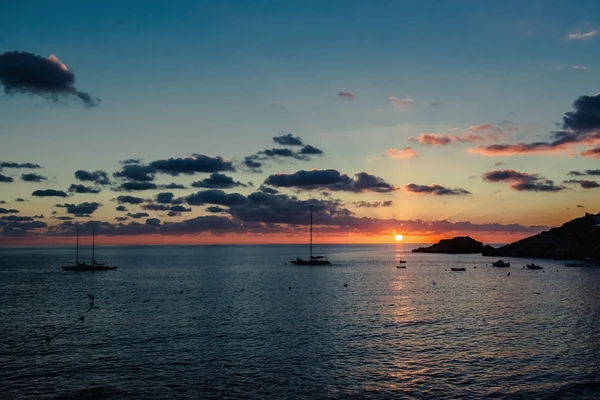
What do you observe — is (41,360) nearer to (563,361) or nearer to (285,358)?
(285,358)

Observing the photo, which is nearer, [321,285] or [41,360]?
[41,360]

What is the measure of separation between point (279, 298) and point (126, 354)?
53.2m

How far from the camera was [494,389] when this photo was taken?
40656 millimetres

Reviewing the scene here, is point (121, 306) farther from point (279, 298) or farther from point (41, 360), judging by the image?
point (41, 360)

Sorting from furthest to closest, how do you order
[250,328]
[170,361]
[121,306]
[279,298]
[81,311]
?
1. [279,298]
2. [121,306]
3. [81,311]
4. [250,328]
5. [170,361]

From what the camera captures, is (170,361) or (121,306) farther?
(121,306)

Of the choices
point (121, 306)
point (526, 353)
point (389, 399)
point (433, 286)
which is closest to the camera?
point (389, 399)

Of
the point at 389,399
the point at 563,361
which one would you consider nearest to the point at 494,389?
the point at 389,399

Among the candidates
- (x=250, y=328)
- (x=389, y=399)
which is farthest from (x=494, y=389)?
(x=250, y=328)

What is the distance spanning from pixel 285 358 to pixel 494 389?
69.3 ft

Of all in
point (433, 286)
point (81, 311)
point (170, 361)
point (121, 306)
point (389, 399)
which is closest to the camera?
point (389, 399)

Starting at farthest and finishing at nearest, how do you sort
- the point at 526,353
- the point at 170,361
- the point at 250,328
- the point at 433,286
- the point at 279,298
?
1. the point at 433,286
2. the point at 279,298
3. the point at 250,328
4. the point at 526,353
5. the point at 170,361

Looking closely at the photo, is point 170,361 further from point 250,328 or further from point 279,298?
point 279,298

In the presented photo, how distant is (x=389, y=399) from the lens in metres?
38.4
